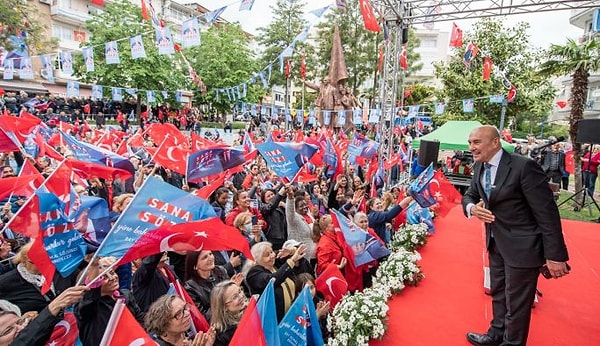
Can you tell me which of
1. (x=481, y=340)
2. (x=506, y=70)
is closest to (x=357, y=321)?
(x=481, y=340)

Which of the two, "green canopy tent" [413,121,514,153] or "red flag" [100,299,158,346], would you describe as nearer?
"red flag" [100,299,158,346]

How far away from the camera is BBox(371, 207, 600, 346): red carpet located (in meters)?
4.14

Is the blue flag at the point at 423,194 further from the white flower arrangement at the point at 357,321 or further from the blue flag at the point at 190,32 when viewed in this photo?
the blue flag at the point at 190,32

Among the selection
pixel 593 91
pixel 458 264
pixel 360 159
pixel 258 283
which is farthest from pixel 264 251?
pixel 593 91

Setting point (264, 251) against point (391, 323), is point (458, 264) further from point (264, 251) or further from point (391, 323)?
point (264, 251)

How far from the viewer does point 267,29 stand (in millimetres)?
36938

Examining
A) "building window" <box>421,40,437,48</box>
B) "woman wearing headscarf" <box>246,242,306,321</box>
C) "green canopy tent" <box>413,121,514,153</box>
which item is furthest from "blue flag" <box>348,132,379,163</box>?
"building window" <box>421,40,437,48</box>

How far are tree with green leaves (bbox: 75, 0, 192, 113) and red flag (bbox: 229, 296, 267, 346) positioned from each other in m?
26.1

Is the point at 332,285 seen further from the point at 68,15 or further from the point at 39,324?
the point at 68,15

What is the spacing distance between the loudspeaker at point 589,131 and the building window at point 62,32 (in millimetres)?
44915

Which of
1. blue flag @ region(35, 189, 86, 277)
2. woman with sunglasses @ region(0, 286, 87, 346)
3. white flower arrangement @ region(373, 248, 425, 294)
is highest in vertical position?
blue flag @ region(35, 189, 86, 277)

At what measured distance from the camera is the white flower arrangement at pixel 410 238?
6648mm

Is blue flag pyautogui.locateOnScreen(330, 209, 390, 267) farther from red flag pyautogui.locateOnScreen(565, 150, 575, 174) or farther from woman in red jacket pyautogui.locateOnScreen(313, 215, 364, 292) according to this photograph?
red flag pyautogui.locateOnScreen(565, 150, 575, 174)

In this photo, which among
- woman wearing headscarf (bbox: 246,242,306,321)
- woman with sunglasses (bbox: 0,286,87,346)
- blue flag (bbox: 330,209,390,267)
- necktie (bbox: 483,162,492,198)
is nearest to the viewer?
woman with sunglasses (bbox: 0,286,87,346)
